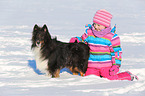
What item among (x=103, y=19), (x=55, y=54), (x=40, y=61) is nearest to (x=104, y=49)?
(x=103, y=19)

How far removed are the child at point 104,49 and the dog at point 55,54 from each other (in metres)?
0.19

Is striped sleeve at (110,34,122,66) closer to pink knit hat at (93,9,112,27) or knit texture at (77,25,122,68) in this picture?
knit texture at (77,25,122,68)

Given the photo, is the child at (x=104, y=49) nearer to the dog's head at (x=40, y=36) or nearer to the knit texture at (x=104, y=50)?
the knit texture at (x=104, y=50)

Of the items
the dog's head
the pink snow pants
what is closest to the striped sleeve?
the pink snow pants

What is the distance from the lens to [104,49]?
17.9 ft

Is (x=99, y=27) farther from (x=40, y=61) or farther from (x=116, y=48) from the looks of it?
(x=40, y=61)

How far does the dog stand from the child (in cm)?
19

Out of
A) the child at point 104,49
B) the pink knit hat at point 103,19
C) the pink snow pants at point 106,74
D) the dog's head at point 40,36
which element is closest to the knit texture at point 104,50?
the child at point 104,49

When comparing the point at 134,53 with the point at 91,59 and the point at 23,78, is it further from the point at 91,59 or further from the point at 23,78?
the point at 23,78

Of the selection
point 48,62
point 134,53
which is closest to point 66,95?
point 48,62

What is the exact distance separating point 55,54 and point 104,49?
1.10 m

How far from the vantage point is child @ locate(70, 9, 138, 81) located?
17.4 ft

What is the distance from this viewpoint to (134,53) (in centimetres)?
849

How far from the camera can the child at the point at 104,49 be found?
5.32 metres
